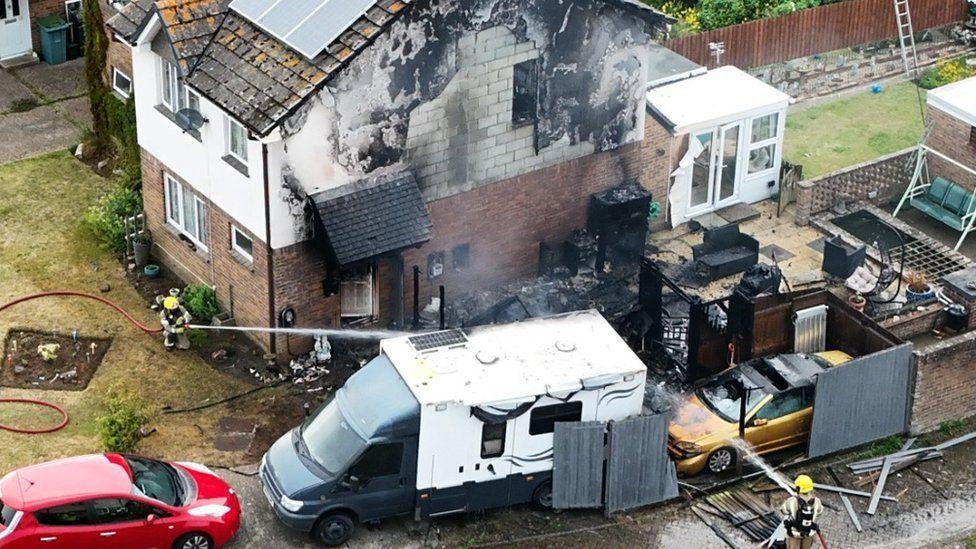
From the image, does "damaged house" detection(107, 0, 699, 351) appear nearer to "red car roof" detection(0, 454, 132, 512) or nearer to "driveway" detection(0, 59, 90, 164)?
"red car roof" detection(0, 454, 132, 512)

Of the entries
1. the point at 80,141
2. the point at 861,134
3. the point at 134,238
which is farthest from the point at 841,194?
the point at 80,141

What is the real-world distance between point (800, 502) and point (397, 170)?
926cm

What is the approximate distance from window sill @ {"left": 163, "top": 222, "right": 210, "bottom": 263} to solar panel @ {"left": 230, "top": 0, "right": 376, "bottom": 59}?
15.8 ft

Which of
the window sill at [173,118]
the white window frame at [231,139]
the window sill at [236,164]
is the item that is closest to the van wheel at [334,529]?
the window sill at [236,164]

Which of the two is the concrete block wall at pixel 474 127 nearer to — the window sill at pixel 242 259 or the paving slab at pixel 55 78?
the window sill at pixel 242 259

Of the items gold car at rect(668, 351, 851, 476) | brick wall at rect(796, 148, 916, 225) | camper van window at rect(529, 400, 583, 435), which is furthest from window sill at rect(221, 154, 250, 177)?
brick wall at rect(796, 148, 916, 225)

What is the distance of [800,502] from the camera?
858 inches

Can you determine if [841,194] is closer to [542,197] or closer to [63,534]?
[542,197]

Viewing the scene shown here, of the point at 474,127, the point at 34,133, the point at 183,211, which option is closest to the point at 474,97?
the point at 474,127

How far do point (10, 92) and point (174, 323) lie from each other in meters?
12.5

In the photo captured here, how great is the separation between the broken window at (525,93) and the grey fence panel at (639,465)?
276 inches

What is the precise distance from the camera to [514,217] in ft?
94.0

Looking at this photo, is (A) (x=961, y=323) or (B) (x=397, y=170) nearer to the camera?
(B) (x=397, y=170)

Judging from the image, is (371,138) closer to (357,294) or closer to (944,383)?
(357,294)
